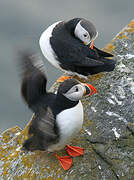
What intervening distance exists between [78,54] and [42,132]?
1.71 metres

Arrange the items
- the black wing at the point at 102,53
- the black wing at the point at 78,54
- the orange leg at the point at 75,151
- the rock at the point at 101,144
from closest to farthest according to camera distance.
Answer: the rock at the point at 101,144 → the orange leg at the point at 75,151 → the black wing at the point at 78,54 → the black wing at the point at 102,53

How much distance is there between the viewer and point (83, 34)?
5332mm

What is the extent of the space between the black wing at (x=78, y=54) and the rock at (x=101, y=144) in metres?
0.24

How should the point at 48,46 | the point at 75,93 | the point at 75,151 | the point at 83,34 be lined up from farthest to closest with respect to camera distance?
the point at 48,46
the point at 83,34
the point at 75,151
the point at 75,93

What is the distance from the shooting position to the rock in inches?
167

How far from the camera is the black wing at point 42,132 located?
3.86 metres

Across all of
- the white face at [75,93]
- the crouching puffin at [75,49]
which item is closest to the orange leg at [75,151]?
the white face at [75,93]

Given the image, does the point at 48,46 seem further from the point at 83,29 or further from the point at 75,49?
the point at 83,29

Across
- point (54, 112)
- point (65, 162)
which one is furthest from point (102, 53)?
point (65, 162)

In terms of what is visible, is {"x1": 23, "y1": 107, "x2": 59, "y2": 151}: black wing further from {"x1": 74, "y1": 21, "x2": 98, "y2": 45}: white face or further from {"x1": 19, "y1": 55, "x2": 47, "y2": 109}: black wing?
{"x1": 74, "y1": 21, "x2": 98, "y2": 45}: white face

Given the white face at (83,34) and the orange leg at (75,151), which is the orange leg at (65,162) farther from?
the white face at (83,34)

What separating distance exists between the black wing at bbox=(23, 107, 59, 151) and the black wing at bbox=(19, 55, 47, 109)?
24 centimetres

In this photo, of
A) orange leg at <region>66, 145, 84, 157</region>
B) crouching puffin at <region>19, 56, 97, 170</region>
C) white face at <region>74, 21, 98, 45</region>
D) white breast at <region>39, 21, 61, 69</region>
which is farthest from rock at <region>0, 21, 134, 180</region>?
white breast at <region>39, 21, 61, 69</region>

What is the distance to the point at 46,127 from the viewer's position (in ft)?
12.6
